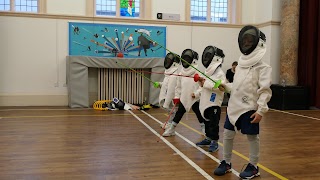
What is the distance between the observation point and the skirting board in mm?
8203

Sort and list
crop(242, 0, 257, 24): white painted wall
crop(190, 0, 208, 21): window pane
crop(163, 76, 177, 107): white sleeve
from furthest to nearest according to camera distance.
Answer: crop(242, 0, 257, 24): white painted wall
crop(190, 0, 208, 21): window pane
crop(163, 76, 177, 107): white sleeve

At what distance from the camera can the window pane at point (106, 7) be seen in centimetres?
883

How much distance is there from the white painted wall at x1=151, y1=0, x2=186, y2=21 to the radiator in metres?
1.71

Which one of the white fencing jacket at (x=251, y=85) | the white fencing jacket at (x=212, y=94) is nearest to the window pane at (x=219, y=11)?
the white fencing jacket at (x=212, y=94)

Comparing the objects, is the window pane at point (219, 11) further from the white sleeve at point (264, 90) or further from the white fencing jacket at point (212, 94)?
the white sleeve at point (264, 90)

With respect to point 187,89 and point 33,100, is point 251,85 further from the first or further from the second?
point 33,100

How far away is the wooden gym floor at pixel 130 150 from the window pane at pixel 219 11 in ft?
13.6

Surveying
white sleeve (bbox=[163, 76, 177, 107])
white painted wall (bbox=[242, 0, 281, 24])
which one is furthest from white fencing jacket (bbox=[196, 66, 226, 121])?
white painted wall (bbox=[242, 0, 281, 24])

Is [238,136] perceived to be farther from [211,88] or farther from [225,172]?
[225,172]

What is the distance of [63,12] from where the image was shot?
844 centimetres

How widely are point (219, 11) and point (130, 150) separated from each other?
22.1 feet

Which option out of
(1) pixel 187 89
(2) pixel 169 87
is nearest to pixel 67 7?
(2) pixel 169 87

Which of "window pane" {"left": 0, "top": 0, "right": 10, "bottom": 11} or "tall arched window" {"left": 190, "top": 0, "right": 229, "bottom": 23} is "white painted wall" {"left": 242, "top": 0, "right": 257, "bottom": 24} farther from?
"window pane" {"left": 0, "top": 0, "right": 10, "bottom": 11}

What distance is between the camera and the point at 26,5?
844 cm
